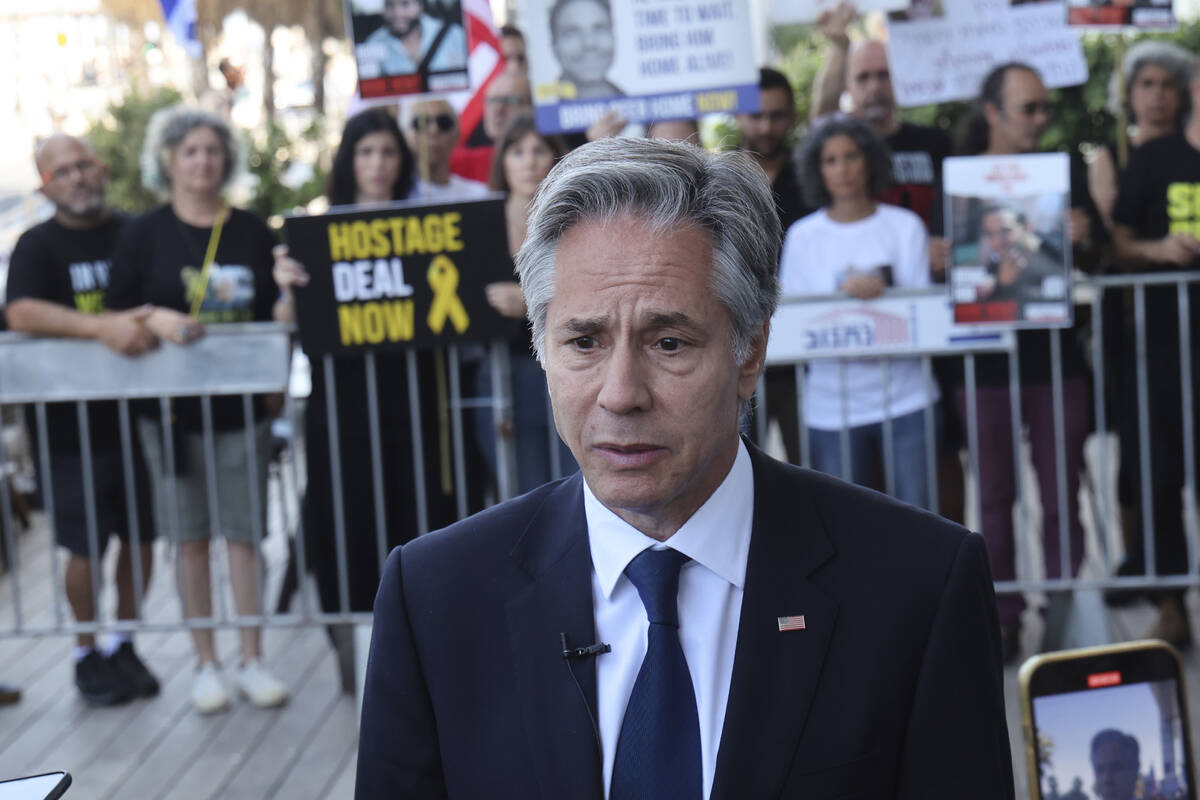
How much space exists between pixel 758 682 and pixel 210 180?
14.7ft

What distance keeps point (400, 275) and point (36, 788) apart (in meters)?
3.64

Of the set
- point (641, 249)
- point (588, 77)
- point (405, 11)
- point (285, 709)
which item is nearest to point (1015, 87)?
point (588, 77)

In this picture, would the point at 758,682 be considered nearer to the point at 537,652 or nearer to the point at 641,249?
the point at 537,652

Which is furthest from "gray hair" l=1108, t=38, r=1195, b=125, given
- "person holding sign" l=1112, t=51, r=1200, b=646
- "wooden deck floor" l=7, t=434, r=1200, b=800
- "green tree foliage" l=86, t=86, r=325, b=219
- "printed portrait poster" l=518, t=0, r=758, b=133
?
"green tree foliage" l=86, t=86, r=325, b=219

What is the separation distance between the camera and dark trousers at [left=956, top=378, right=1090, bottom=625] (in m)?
5.78

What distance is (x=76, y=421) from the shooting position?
237 inches

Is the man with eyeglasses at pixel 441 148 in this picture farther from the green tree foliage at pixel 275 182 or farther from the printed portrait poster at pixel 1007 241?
the green tree foliage at pixel 275 182

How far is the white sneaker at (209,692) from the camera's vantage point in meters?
5.79

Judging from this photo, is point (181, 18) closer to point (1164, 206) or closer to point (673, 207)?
point (1164, 206)

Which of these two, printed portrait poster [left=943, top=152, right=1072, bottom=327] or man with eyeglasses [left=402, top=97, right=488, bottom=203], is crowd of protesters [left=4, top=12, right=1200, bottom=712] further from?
man with eyeglasses [left=402, top=97, right=488, bottom=203]

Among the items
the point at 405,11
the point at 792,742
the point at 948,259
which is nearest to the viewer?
the point at 792,742

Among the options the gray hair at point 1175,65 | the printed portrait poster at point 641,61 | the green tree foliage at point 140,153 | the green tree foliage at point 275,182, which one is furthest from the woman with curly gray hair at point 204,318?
the green tree foliage at point 140,153

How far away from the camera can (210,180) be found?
596cm

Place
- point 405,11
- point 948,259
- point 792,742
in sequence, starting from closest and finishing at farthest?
point 792,742
point 948,259
point 405,11
